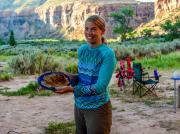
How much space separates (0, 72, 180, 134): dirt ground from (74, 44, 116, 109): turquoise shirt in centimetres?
404

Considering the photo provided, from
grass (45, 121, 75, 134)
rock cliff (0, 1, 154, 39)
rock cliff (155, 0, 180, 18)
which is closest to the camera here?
grass (45, 121, 75, 134)

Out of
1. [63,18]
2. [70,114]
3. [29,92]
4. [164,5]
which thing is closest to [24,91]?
[29,92]

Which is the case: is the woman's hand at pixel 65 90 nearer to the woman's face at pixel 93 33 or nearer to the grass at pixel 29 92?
the woman's face at pixel 93 33

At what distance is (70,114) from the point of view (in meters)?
9.50

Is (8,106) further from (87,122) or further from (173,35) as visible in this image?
(173,35)

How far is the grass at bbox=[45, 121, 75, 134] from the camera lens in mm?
7709

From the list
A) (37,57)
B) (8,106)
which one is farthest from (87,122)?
(37,57)

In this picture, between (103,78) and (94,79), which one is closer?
(103,78)

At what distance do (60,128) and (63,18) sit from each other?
175 meters

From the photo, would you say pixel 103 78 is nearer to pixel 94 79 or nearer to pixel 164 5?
pixel 94 79

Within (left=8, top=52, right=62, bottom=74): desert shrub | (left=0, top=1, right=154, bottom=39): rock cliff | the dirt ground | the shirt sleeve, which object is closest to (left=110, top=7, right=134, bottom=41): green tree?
(left=0, top=1, right=154, bottom=39): rock cliff

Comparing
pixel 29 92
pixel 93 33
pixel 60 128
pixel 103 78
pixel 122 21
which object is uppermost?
pixel 122 21

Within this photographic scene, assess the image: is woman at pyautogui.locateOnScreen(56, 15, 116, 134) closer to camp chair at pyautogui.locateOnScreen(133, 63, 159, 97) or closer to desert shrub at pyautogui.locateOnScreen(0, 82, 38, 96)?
camp chair at pyautogui.locateOnScreen(133, 63, 159, 97)

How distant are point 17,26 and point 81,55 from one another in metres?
199
